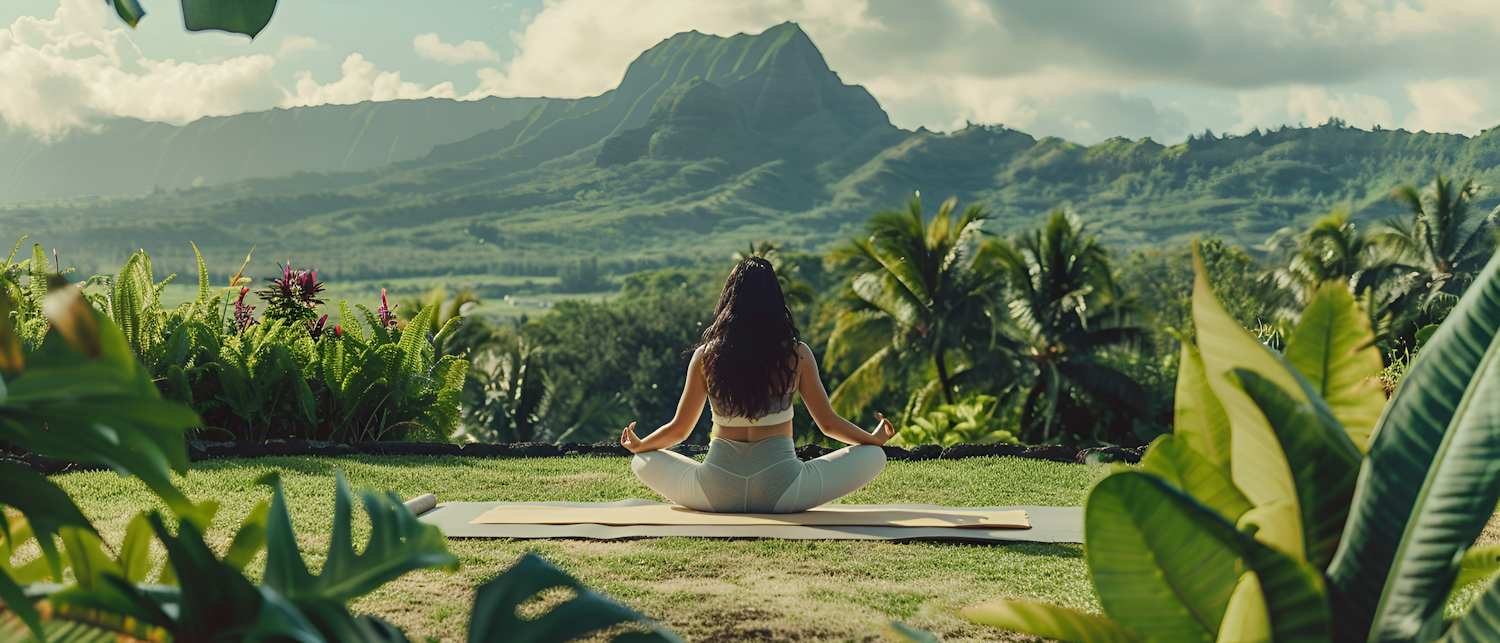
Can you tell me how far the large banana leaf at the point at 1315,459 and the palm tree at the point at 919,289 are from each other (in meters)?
20.1

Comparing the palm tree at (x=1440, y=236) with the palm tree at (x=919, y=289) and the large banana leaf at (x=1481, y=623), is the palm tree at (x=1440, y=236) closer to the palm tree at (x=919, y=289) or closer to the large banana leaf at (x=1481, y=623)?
the palm tree at (x=919, y=289)

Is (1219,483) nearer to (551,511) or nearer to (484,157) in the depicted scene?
(551,511)

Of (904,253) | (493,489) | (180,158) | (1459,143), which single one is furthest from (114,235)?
(1459,143)

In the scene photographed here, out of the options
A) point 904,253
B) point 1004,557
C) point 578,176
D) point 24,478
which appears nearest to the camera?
point 24,478

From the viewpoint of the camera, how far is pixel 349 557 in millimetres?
810

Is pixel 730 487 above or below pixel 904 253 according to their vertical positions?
below

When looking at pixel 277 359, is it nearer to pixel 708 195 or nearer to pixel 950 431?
pixel 950 431

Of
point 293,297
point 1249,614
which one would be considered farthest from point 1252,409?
point 293,297

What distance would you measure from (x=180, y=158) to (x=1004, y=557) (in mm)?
219932

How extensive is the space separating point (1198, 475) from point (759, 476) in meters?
3.26

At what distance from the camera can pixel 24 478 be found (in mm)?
708

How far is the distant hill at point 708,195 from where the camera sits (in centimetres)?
11719

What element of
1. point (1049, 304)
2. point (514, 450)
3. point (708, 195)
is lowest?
point (514, 450)

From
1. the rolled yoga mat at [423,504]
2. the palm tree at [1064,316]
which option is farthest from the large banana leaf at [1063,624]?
the palm tree at [1064,316]
